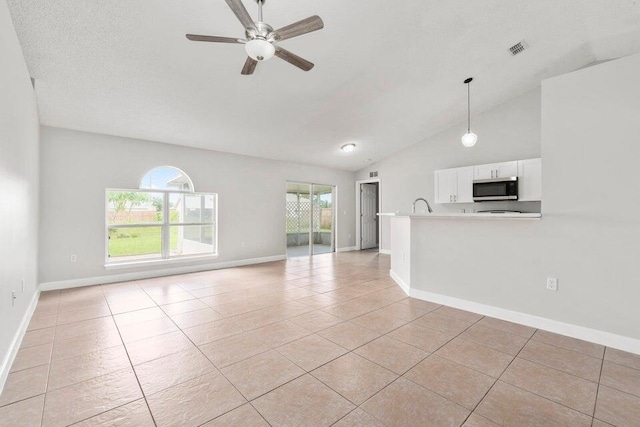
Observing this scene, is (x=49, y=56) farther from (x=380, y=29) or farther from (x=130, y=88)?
(x=380, y=29)

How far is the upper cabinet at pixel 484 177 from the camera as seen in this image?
4891mm

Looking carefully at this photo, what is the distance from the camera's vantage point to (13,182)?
2.39m

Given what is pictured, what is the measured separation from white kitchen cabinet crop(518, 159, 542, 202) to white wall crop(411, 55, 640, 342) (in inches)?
97.9

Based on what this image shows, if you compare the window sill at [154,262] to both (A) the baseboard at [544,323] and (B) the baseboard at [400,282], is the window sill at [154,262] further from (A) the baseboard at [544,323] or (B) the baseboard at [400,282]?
(A) the baseboard at [544,323]

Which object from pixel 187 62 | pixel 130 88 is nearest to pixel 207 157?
pixel 130 88

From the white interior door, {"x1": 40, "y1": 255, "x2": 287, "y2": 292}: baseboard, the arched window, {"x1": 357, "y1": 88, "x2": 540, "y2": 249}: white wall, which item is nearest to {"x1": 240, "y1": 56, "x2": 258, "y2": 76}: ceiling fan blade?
the arched window

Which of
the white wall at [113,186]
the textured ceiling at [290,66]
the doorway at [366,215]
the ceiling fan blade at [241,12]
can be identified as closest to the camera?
the ceiling fan blade at [241,12]

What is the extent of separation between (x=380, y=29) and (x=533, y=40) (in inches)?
90.7

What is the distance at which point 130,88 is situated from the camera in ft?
11.6

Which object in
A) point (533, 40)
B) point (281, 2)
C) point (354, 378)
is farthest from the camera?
point (533, 40)

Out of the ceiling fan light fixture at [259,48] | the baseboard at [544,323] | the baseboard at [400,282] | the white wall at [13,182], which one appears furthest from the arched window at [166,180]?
the baseboard at [544,323]

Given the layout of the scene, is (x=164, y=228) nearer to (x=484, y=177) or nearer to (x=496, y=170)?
(x=484, y=177)

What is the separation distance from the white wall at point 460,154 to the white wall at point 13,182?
671cm

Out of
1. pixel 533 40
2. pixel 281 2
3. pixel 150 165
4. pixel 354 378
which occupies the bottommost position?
pixel 354 378
